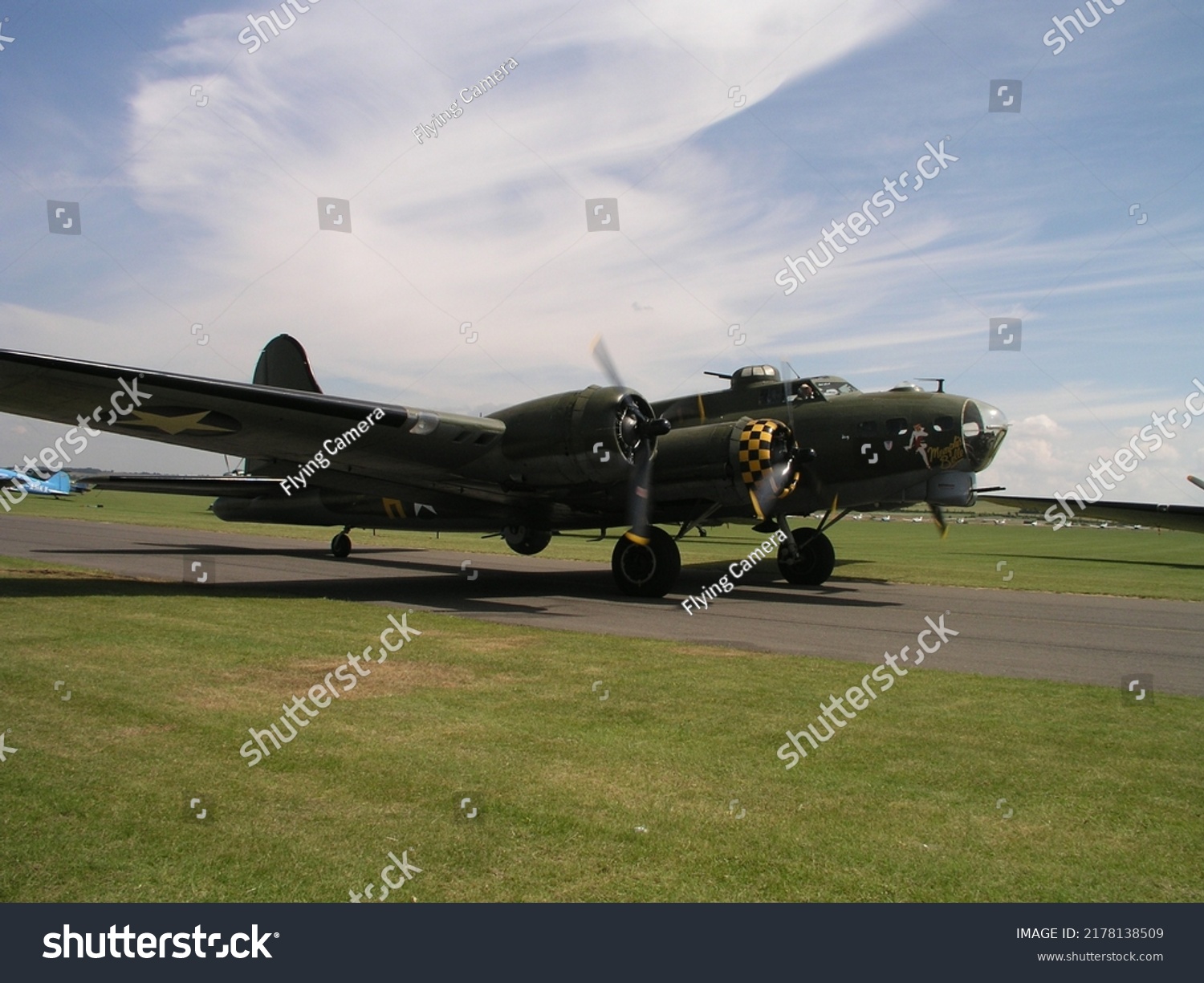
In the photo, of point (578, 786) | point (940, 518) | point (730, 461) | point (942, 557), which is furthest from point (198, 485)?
point (942, 557)

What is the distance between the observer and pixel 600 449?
1453 centimetres

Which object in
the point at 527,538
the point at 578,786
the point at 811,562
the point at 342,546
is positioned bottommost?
the point at 342,546

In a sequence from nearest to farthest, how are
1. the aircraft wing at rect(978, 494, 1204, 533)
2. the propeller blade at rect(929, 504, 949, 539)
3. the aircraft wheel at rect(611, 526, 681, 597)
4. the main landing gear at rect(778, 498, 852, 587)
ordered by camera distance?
the aircraft wheel at rect(611, 526, 681, 597) < the propeller blade at rect(929, 504, 949, 539) < the main landing gear at rect(778, 498, 852, 587) < the aircraft wing at rect(978, 494, 1204, 533)

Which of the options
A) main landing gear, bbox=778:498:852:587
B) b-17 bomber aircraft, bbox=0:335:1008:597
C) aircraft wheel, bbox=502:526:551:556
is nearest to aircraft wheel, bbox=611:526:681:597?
b-17 bomber aircraft, bbox=0:335:1008:597

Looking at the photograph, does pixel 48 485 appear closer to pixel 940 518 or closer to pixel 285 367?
pixel 285 367

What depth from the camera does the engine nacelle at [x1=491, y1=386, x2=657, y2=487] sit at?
47.8 feet

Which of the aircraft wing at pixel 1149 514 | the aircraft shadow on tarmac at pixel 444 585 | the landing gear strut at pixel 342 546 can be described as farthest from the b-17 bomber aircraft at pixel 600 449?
the aircraft wing at pixel 1149 514

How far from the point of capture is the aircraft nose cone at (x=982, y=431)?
16.9 meters

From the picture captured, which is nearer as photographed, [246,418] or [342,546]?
[246,418]

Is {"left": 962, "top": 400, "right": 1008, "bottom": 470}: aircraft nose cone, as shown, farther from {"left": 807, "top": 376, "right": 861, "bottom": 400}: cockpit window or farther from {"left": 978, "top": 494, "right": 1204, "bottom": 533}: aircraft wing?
{"left": 978, "top": 494, "right": 1204, "bottom": 533}: aircraft wing

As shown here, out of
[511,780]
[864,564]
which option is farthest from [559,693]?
[864,564]

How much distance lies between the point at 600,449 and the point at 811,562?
7773mm

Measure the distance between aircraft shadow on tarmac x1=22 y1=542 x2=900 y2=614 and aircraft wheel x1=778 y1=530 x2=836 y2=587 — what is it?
1.07ft

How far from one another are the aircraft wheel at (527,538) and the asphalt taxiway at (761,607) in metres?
0.80
